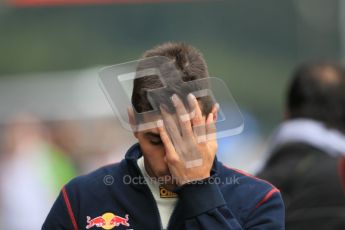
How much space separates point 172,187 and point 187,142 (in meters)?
0.18

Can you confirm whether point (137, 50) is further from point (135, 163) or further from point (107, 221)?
point (107, 221)

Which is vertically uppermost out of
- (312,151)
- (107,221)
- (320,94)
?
(107,221)

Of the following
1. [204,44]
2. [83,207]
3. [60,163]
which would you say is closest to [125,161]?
[83,207]

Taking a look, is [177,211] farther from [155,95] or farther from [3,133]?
[3,133]

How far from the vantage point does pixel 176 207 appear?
288cm

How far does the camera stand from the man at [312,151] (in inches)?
155

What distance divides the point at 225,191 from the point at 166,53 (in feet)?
1.58

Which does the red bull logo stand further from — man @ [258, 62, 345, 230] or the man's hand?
man @ [258, 62, 345, 230]

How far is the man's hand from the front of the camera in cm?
276

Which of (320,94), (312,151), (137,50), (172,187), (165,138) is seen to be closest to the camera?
(165,138)

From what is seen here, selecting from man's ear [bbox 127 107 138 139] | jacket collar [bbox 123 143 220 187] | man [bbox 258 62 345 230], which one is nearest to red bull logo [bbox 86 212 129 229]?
jacket collar [bbox 123 143 220 187]

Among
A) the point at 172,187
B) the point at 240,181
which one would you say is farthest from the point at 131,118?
the point at 240,181

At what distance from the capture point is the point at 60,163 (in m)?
9.91

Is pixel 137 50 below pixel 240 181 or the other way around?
below
